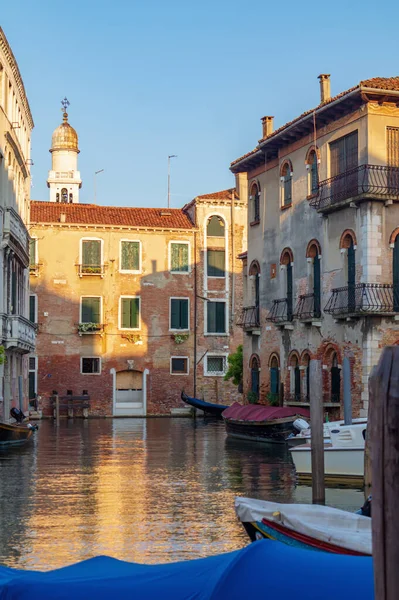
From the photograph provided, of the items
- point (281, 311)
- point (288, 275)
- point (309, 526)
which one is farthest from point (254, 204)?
point (309, 526)

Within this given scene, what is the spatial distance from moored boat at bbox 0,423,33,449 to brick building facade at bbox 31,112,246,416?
16.1m

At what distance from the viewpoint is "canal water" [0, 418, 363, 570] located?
11.6 metres

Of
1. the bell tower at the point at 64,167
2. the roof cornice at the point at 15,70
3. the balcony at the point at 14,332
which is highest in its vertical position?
the bell tower at the point at 64,167

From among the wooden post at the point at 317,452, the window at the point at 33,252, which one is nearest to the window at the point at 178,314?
the window at the point at 33,252

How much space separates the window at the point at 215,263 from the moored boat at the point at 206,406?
19.7ft

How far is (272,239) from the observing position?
31.5 m

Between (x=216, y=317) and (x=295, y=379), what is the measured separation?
16.6 metres

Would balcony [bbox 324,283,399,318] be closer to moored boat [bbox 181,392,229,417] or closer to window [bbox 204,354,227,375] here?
moored boat [bbox 181,392,229,417]

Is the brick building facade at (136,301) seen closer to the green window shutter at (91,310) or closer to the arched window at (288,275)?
the green window shutter at (91,310)

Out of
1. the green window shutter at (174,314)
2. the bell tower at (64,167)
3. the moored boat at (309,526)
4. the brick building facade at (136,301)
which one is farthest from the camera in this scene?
the bell tower at (64,167)

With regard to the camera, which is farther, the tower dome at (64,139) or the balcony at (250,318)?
the tower dome at (64,139)

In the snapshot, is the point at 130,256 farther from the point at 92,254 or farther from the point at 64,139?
the point at 64,139

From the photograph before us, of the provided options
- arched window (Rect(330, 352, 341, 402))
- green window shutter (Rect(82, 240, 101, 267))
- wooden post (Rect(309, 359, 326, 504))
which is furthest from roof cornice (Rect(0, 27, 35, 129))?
wooden post (Rect(309, 359, 326, 504))

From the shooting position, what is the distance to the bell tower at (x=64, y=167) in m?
56.2
